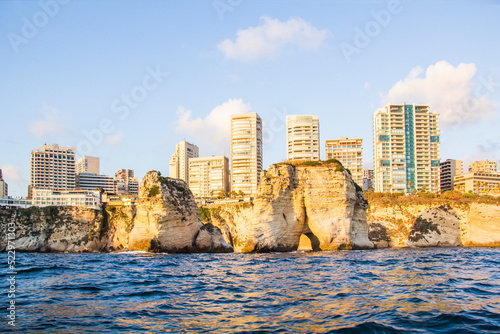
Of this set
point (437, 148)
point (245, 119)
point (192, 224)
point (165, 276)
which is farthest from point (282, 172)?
point (437, 148)

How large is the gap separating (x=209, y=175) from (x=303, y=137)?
37498mm

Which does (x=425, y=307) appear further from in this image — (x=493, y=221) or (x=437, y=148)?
(x=437, y=148)

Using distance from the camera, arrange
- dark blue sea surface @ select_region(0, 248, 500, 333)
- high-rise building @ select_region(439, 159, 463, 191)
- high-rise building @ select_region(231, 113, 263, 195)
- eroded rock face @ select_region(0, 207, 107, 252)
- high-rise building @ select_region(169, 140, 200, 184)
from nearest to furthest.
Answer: dark blue sea surface @ select_region(0, 248, 500, 333) < eroded rock face @ select_region(0, 207, 107, 252) < high-rise building @ select_region(231, 113, 263, 195) < high-rise building @ select_region(439, 159, 463, 191) < high-rise building @ select_region(169, 140, 200, 184)

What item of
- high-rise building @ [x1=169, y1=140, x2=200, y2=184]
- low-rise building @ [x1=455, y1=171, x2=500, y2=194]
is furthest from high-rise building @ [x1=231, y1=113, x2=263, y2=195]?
low-rise building @ [x1=455, y1=171, x2=500, y2=194]

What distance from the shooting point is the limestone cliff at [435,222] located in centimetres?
6744

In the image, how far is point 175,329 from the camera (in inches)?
431

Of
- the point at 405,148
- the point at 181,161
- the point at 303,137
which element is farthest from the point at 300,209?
the point at 181,161

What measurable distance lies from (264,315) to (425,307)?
5.21 m

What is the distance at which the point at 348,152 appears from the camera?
137000 millimetres

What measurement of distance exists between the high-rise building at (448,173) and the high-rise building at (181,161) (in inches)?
3941

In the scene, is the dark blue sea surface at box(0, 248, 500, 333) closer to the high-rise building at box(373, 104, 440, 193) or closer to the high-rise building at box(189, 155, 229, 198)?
the high-rise building at box(373, 104, 440, 193)

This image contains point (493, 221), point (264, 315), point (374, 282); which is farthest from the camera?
point (493, 221)

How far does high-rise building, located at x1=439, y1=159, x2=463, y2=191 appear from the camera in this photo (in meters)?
149

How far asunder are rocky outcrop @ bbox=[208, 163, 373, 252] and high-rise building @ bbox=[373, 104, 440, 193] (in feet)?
268
